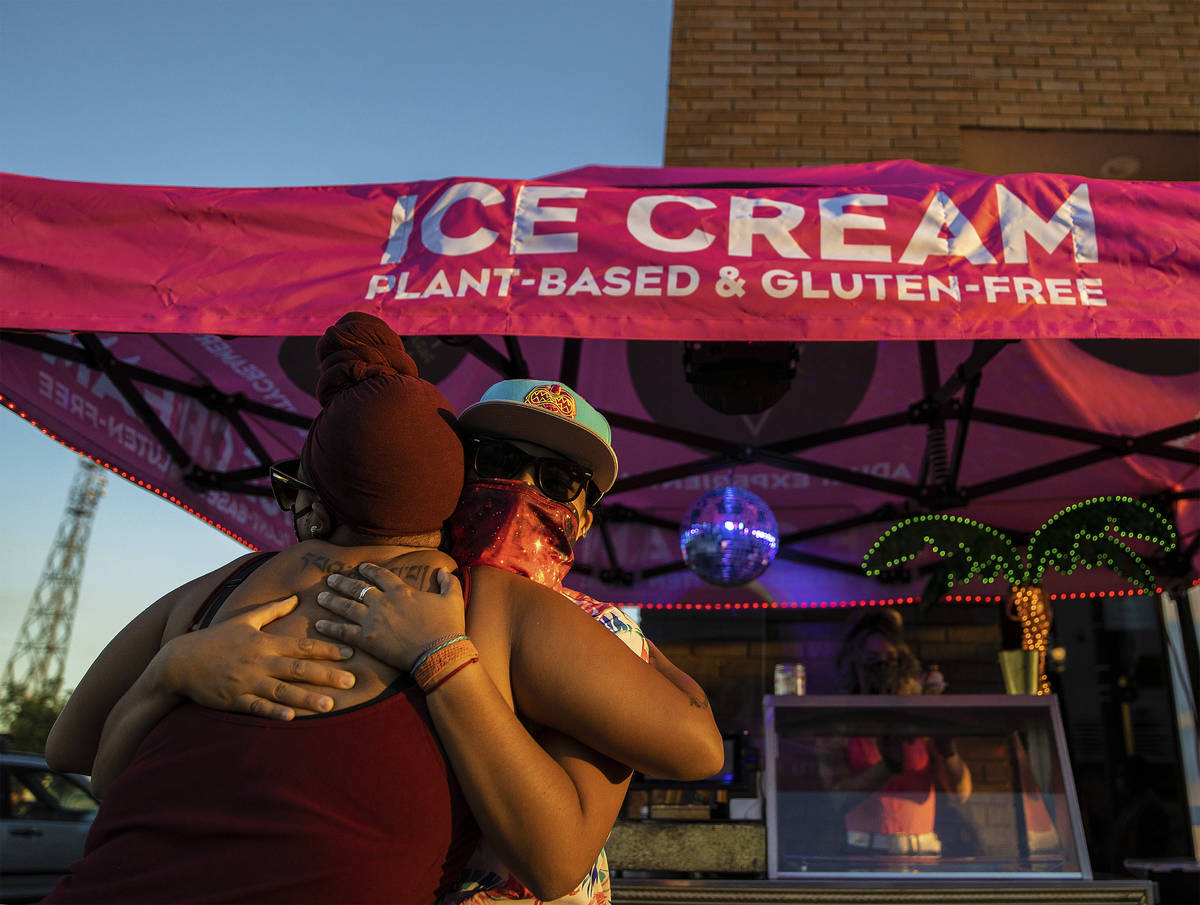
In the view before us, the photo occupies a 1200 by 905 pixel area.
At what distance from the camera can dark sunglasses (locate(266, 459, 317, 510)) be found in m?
1.66

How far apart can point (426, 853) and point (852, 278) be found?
2.07 meters

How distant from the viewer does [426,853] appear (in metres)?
1.33

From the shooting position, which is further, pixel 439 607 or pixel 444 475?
pixel 444 475

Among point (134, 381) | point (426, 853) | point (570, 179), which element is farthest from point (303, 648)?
point (134, 381)

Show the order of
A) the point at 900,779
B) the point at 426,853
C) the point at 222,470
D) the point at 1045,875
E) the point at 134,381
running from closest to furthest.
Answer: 1. the point at 426,853
2. the point at 1045,875
3. the point at 900,779
4. the point at 134,381
5. the point at 222,470

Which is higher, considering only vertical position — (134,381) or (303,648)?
(134,381)

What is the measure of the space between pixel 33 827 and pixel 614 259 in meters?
7.65

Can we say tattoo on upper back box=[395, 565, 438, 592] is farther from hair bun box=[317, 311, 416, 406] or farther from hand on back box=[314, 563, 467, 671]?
hair bun box=[317, 311, 416, 406]

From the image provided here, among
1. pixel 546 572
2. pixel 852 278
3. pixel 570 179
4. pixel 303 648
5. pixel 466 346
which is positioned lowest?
pixel 303 648

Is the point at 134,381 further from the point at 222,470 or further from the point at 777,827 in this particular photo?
the point at 777,827

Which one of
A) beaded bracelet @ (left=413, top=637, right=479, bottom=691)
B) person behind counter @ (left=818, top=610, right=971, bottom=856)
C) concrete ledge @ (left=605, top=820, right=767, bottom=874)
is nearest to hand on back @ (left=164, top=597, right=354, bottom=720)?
beaded bracelet @ (left=413, top=637, right=479, bottom=691)

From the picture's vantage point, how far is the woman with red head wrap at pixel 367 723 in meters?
1.26

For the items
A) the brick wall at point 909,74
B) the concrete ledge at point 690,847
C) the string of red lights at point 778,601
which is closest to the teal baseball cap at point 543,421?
the concrete ledge at point 690,847

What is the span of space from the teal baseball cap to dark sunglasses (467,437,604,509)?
0.06 ft
